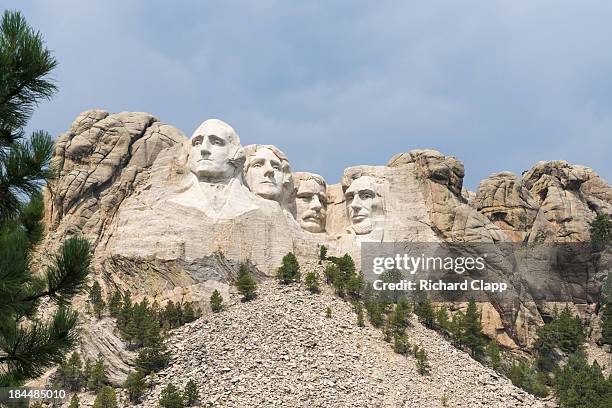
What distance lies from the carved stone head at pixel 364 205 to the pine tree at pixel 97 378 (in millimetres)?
10207

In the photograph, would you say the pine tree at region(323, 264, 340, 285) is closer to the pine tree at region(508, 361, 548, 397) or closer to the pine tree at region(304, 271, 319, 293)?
the pine tree at region(304, 271, 319, 293)

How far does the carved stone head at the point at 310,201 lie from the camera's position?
3997 centimetres

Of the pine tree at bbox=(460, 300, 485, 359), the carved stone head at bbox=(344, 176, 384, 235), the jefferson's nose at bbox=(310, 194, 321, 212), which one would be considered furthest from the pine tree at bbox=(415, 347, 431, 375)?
the jefferson's nose at bbox=(310, 194, 321, 212)

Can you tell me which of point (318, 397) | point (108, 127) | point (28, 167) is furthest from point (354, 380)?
point (28, 167)

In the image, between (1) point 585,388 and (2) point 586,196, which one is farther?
(2) point 586,196

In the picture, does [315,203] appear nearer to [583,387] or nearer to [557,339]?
[557,339]

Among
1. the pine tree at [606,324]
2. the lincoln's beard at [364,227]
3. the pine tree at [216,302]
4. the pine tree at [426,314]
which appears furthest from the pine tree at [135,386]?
the pine tree at [606,324]

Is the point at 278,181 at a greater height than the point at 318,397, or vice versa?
the point at 278,181

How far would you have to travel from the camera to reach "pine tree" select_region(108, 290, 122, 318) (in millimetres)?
34031

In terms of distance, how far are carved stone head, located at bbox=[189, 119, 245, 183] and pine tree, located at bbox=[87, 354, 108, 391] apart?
7.49 meters

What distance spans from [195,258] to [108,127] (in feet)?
17.7

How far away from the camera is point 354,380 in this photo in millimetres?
31125

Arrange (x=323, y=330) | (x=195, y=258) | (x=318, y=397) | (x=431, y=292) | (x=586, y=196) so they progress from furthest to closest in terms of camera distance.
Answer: (x=586, y=196), (x=431, y=292), (x=195, y=258), (x=323, y=330), (x=318, y=397)

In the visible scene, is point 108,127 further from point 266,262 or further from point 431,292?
point 431,292
